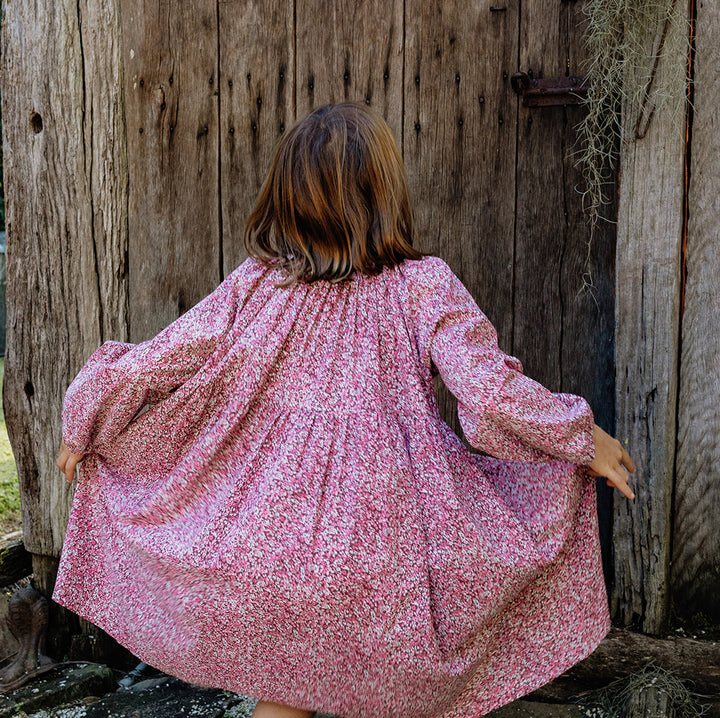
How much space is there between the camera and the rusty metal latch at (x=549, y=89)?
237cm

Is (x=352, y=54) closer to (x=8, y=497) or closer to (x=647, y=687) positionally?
(x=647, y=687)

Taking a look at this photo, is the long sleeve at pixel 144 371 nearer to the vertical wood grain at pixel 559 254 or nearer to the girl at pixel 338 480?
the girl at pixel 338 480

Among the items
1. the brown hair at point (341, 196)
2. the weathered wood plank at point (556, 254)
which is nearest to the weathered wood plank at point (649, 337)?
the weathered wood plank at point (556, 254)

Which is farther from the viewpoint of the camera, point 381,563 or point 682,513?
point 682,513

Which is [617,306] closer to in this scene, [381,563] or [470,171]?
[470,171]

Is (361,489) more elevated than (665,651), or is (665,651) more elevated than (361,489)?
(361,489)

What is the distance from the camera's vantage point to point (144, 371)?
1.96 m

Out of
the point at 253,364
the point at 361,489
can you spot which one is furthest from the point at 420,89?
the point at 361,489

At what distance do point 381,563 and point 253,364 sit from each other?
553 mm

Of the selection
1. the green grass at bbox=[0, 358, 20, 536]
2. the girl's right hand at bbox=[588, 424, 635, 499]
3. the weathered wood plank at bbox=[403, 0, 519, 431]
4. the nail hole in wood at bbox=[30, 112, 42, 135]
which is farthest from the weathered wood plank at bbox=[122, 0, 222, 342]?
the girl's right hand at bbox=[588, 424, 635, 499]

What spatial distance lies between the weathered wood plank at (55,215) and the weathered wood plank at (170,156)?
0.05 metres

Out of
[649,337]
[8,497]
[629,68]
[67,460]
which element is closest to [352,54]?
[629,68]

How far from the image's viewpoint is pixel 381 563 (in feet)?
5.59

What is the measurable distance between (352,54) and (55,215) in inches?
44.9
